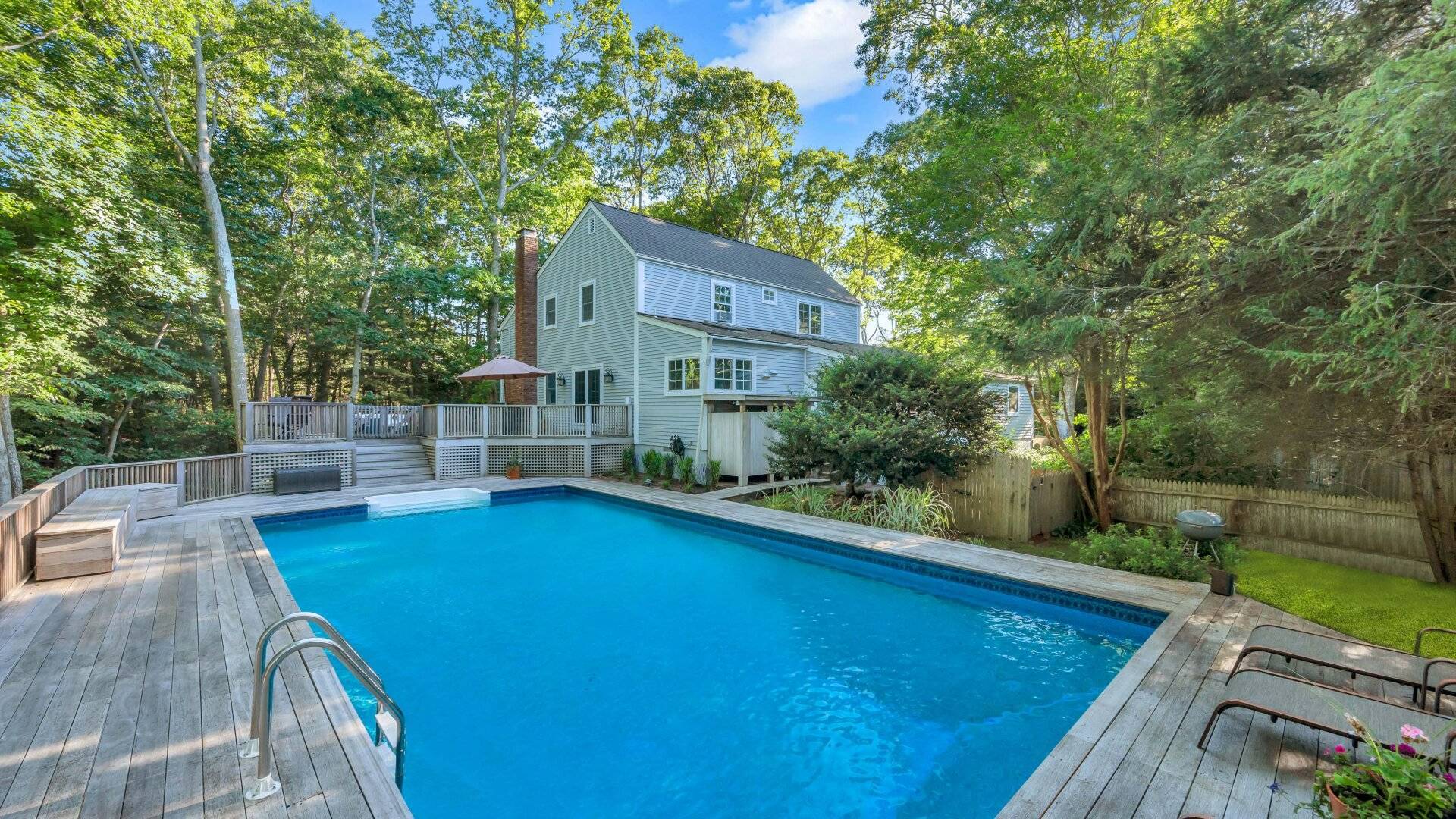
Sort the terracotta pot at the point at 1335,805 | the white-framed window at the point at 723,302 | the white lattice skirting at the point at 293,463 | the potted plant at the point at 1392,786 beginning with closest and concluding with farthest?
the potted plant at the point at 1392,786 < the terracotta pot at the point at 1335,805 < the white lattice skirting at the point at 293,463 < the white-framed window at the point at 723,302

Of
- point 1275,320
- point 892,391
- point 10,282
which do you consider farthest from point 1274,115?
point 10,282

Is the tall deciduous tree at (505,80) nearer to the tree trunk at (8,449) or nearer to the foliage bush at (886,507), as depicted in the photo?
the tree trunk at (8,449)

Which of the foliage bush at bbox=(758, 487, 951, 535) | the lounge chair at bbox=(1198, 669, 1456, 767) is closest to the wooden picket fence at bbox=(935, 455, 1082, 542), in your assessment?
the foliage bush at bbox=(758, 487, 951, 535)

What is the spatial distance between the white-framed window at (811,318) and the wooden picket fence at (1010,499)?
34.6 feet

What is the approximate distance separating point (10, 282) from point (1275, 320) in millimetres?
17219

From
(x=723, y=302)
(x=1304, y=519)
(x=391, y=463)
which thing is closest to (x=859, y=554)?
(x=1304, y=519)

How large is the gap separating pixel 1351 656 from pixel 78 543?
1067 cm

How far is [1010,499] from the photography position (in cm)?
860

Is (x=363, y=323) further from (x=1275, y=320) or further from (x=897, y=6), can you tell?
(x=1275, y=320)


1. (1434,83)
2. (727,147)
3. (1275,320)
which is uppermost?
(727,147)

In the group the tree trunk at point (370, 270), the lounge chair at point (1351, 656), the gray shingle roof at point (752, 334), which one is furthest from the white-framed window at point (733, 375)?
the tree trunk at point (370, 270)

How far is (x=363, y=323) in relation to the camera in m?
19.4

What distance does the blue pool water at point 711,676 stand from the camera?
11.6ft

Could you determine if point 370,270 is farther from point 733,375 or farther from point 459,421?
point 733,375
